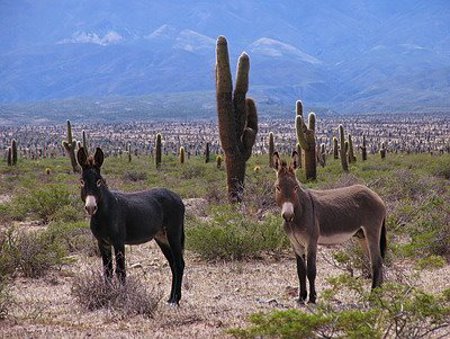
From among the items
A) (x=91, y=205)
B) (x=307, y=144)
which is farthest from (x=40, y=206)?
(x=91, y=205)

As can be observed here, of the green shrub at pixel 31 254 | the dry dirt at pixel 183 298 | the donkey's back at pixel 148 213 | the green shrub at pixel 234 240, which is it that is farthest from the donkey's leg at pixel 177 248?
the green shrub at pixel 234 240

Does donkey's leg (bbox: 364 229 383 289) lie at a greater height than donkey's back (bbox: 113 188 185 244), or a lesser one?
lesser

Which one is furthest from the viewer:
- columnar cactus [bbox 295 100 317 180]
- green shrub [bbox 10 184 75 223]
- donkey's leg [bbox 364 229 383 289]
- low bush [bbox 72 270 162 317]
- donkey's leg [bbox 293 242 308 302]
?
columnar cactus [bbox 295 100 317 180]

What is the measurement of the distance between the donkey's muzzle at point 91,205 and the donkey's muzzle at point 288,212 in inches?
85.4

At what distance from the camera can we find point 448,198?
19875 millimetres

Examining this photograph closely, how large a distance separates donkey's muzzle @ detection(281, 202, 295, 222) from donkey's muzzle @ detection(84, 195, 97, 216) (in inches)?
85.4

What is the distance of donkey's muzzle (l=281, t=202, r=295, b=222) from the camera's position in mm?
9602

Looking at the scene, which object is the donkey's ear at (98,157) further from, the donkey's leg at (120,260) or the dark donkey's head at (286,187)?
the dark donkey's head at (286,187)

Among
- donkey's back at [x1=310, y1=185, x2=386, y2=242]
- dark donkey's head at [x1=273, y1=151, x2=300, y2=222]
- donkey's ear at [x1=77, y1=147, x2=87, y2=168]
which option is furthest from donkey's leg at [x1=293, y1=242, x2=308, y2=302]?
donkey's ear at [x1=77, y1=147, x2=87, y2=168]

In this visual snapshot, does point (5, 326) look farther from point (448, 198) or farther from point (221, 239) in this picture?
point (448, 198)

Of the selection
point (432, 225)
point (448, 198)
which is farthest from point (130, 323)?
point (448, 198)

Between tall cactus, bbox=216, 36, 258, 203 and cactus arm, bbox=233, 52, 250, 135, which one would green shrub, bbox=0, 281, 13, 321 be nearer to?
tall cactus, bbox=216, 36, 258, 203

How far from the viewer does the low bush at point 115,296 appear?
30.9ft

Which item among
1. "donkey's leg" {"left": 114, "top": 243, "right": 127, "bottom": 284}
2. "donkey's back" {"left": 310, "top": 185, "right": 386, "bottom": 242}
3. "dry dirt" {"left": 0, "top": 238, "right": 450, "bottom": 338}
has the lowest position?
"dry dirt" {"left": 0, "top": 238, "right": 450, "bottom": 338}
